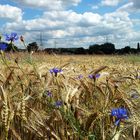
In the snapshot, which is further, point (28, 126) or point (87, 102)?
point (87, 102)

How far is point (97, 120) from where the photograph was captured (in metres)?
2.68

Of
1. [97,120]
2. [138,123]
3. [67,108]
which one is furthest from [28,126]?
[138,123]

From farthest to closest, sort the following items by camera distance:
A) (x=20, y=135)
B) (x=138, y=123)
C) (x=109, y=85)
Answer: (x=109, y=85) < (x=20, y=135) < (x=138, y=123)

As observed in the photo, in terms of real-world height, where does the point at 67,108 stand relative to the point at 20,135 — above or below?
above

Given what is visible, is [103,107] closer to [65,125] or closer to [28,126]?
[65,125]

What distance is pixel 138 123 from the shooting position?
8.14ft

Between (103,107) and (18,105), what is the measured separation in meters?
0.51

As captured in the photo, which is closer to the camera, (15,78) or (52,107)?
(52,107)

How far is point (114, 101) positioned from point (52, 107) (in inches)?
20.9

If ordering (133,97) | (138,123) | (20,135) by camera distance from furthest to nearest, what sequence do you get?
(133,97) < (20,135) < (138,123)

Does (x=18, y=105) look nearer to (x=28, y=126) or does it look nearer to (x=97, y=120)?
(x=28, y=126)

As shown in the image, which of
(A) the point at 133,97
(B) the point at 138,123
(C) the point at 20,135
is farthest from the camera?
(A) the point at 133,97

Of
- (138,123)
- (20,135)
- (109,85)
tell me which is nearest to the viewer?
(138,123)

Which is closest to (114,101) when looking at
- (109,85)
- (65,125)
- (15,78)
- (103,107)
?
(109,85)
